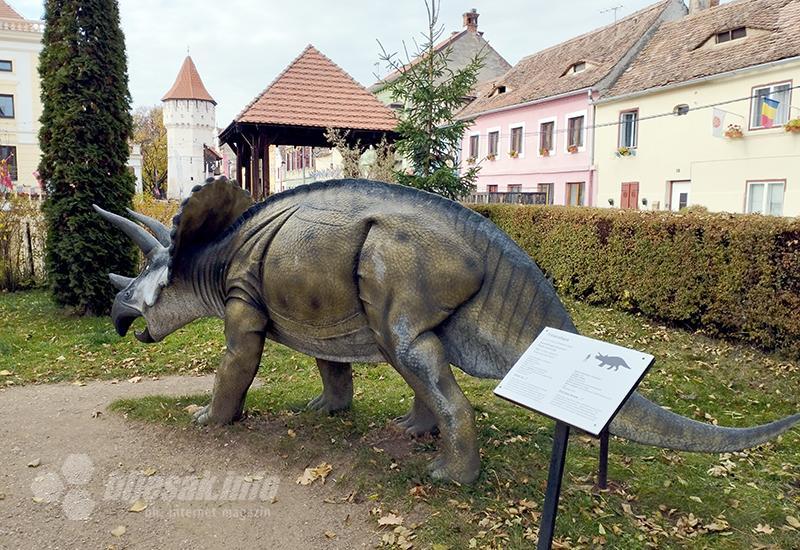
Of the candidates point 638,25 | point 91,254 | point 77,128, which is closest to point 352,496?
point 91,254

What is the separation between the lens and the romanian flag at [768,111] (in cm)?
1580

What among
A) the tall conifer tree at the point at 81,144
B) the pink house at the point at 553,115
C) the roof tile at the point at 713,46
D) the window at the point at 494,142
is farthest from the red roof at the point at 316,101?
the window at the point at 494,142

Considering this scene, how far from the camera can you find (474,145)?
94.5ft

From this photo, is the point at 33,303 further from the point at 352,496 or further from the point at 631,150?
the point at 631,150

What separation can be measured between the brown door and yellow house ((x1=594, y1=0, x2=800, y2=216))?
0.11ft

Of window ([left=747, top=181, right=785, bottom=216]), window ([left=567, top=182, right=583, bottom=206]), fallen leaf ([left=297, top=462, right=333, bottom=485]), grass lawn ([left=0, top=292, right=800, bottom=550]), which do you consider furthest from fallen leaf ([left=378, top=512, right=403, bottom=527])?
window ([left=567, top=182, right=583, bottom=206])

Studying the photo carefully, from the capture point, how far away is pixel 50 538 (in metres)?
3.34

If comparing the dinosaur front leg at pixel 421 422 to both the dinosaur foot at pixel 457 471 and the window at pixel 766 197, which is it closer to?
the dinosaur foot at pixel 457 471

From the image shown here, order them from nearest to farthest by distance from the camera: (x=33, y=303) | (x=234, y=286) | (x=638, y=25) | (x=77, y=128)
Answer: (x=234, y=286) → (x=77, y=128) → (x=33, y=303) → (x=638, y=25)

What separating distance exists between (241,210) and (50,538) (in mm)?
2234

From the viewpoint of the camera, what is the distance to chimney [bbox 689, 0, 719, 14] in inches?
893

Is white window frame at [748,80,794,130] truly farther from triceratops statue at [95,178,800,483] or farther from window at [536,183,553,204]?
triceratops statue at [95,178,800,483]

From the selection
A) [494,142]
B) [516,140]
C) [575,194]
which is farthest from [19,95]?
[575,194]

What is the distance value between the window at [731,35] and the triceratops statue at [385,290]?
59.6 feet
